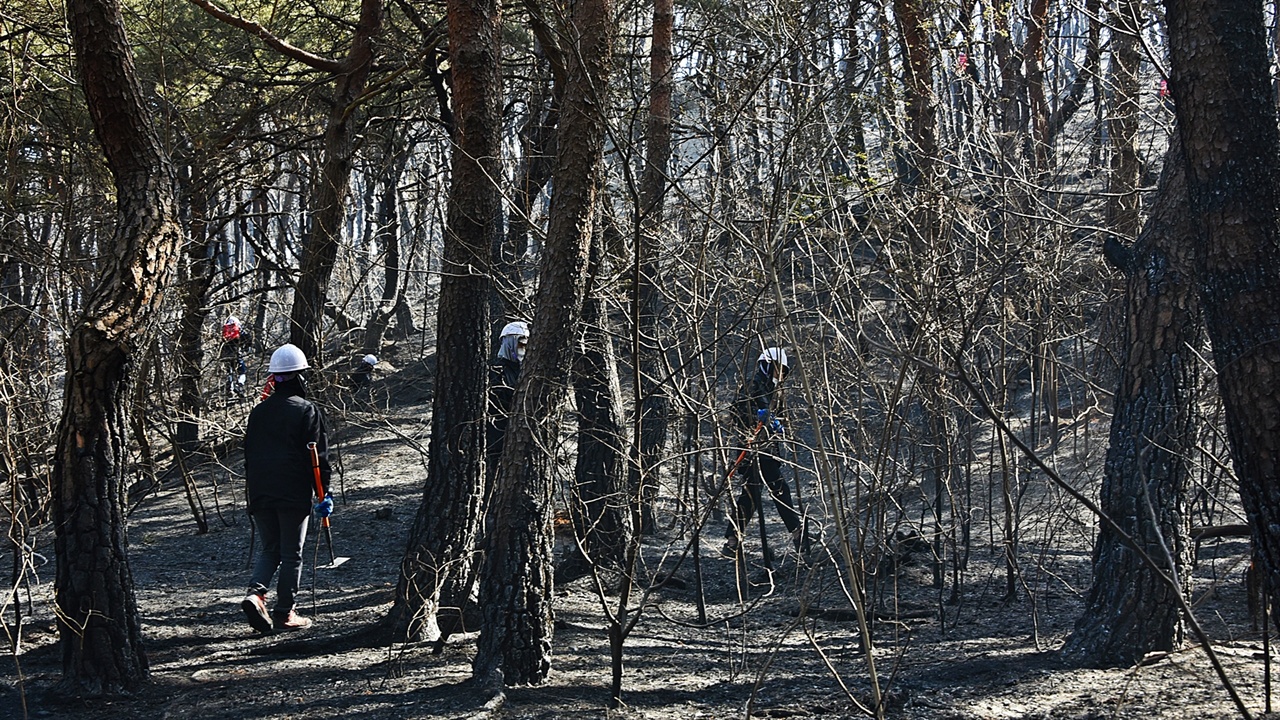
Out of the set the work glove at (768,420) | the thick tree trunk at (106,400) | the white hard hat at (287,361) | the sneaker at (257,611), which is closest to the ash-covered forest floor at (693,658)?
the sneaker at (257,611)

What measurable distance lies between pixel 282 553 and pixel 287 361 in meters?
1.29

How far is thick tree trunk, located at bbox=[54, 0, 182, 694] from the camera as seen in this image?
543cm

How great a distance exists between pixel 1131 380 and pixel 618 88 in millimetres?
6038

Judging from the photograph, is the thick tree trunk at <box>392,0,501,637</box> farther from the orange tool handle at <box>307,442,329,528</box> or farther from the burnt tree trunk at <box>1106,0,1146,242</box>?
the burnt tree trunk at <box>1106,0,1146,242</box>

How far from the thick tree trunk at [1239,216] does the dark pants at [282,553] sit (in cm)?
564

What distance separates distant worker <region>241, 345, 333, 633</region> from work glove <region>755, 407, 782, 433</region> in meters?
2.90

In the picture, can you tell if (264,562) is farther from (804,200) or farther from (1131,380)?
(1131,380)

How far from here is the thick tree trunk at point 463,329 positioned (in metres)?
6.46

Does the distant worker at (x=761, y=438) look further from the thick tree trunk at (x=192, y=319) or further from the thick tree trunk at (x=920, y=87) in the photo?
the thick tree trunk at (x=192, y=319)

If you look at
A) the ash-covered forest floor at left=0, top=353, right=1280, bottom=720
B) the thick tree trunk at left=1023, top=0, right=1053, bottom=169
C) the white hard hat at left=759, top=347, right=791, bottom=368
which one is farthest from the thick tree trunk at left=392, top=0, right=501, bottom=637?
the thick tree trunk at left=1023, top=0, right=1053, bottom=169

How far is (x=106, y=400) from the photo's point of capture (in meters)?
5.48

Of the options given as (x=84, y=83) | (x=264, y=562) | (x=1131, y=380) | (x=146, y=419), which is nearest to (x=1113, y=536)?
(x=1131, y=380)

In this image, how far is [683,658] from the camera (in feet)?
22.2

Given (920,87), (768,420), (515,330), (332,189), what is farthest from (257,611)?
(920,87)
